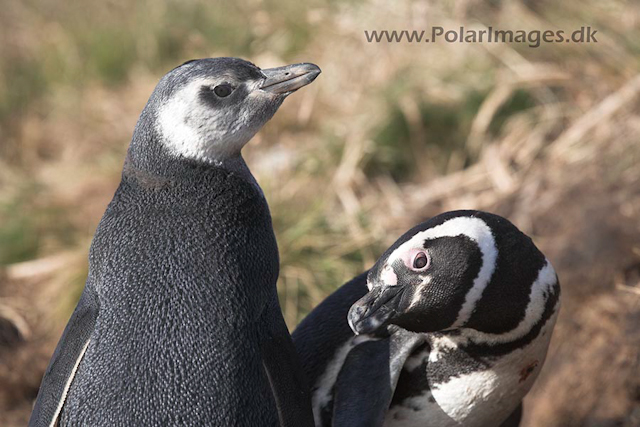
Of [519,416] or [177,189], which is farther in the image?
[519,416]

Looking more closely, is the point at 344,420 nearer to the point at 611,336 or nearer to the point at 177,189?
the point at 177,189

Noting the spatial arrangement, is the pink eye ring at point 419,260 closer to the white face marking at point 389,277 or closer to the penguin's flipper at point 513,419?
the white face marking at point 389,277

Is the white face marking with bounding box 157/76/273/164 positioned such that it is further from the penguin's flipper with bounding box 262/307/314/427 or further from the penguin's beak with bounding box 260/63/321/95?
the penguin's flipper with bounding box 262/307/314/427

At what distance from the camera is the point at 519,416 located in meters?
3.17

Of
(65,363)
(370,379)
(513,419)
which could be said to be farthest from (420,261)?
(65,363)

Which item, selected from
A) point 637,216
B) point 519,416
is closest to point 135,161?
point 519,416

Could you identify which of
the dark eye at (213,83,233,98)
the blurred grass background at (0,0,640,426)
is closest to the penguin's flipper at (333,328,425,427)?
the dark eye at (213,83,233,98)

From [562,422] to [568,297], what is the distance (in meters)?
0.66

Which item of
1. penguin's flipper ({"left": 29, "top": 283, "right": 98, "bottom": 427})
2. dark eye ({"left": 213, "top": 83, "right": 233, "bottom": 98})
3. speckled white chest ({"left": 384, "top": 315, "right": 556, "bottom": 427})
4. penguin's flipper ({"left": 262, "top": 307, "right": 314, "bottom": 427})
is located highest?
dark eye ({"left": 213, "top": 83, "right": 233, "bottom": 98})

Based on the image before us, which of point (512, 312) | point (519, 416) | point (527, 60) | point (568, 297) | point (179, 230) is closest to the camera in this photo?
point (179, 230)

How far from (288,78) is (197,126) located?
34 centimetres

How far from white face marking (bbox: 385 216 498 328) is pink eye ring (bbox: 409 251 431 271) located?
2cm

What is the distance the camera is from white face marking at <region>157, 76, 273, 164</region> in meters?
2.52

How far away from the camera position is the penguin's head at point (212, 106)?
8.29 ft
